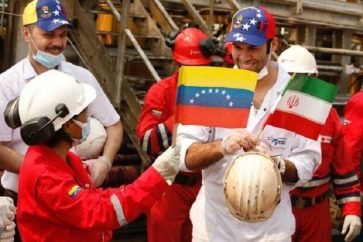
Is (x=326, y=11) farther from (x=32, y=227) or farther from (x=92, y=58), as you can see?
(x=32, y=227)

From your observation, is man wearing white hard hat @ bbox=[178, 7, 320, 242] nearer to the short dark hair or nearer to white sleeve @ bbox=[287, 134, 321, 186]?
white sleeve @ bbox=[287, 134, 321, 186]

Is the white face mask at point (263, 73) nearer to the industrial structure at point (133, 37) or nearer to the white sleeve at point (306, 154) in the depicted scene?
the white sleeve at point (306, 154)

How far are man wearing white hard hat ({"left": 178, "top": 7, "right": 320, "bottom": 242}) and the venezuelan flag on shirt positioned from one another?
0.30 feet


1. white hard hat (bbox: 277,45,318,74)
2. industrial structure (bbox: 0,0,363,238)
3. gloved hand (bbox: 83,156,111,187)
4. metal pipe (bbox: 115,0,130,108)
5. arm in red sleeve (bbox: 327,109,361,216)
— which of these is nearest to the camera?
gloved hand (bbox: 83,156,111,187)

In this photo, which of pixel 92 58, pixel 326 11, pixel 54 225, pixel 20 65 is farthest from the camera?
pixel 326 11

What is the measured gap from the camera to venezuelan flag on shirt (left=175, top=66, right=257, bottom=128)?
3.00 meters

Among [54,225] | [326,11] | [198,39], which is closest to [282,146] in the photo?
[54,225]

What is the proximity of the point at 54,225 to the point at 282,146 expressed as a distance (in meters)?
1.27

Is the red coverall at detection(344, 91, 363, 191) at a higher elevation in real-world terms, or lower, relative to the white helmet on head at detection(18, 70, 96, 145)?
lower

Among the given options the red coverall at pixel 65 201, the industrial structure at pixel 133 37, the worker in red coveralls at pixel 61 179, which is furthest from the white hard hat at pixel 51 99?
the industrial structure at pixel 133 37

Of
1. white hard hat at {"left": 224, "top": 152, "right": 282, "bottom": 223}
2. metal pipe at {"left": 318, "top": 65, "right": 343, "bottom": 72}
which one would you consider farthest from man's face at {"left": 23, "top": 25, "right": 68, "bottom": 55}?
metal pipe at {"left": 318, "top": 65, "right": 343, "bottom": 72}

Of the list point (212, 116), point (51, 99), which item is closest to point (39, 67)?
point (51, 99)

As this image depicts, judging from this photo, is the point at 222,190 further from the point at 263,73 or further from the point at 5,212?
the point at 5,212

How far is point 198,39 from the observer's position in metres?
5.15
